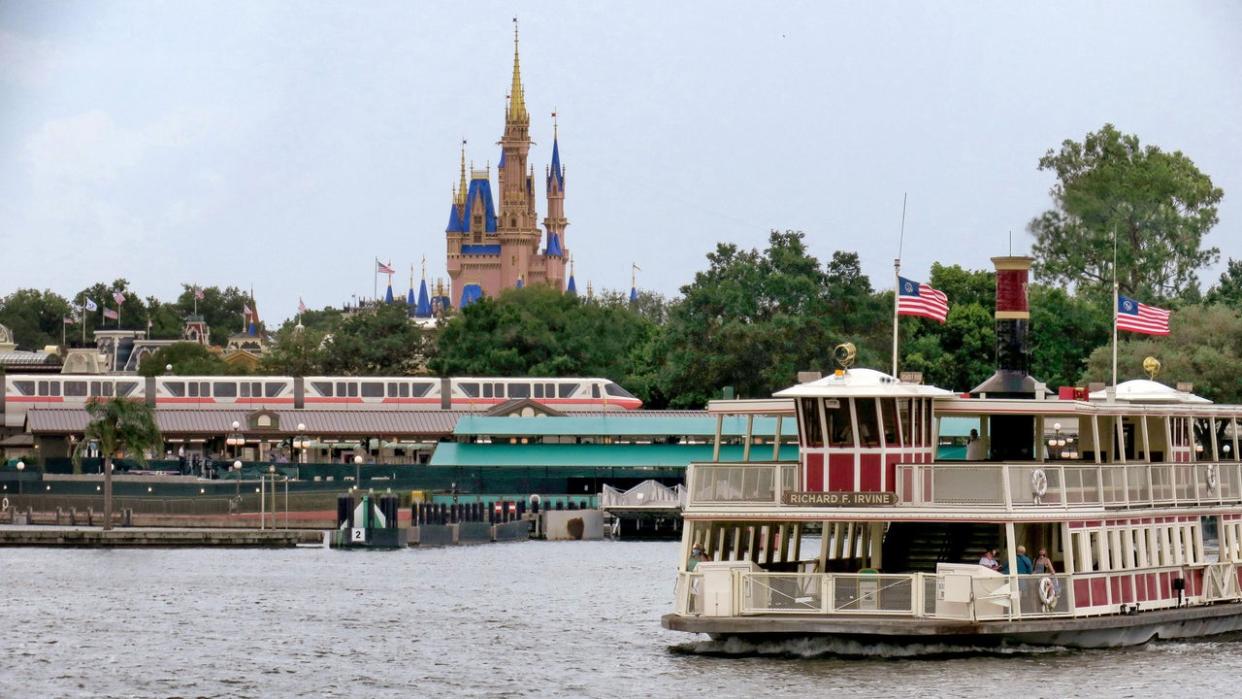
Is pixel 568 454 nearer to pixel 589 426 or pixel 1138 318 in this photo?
pixel 589 426

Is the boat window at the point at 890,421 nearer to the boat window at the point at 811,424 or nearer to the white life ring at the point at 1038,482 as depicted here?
the boat window at the point at 811,424

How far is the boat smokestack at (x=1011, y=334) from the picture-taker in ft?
153

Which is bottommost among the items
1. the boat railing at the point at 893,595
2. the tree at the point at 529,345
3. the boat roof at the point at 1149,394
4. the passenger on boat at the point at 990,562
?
the boat railing at the point at 893,595

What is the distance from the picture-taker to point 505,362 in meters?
164

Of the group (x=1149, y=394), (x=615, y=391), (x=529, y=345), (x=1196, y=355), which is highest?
(x=529, y=345)

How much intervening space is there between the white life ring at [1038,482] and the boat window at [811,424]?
3790mm

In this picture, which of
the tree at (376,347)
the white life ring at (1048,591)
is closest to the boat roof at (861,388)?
the white life ring at (1048,591)

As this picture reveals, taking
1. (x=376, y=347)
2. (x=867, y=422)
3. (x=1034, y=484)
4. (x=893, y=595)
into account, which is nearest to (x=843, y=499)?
(x=867, y=422)

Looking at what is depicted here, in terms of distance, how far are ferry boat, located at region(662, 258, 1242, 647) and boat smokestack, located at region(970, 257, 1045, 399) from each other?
4 centimetres

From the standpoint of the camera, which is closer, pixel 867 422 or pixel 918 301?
pixel 867 422

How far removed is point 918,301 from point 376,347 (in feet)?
443

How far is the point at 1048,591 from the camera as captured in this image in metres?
43.0

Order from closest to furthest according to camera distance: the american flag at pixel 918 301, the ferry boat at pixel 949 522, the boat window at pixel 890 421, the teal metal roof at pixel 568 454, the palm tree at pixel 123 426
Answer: the ferry boat at pixel 949 522 → the boat window at pixel 890 421 → the american flag at pixel 918 301 → the palm tree at pixel 123 426 → the teal metal roof at pixel 568 454

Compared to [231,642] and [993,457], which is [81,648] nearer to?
[231,642]
